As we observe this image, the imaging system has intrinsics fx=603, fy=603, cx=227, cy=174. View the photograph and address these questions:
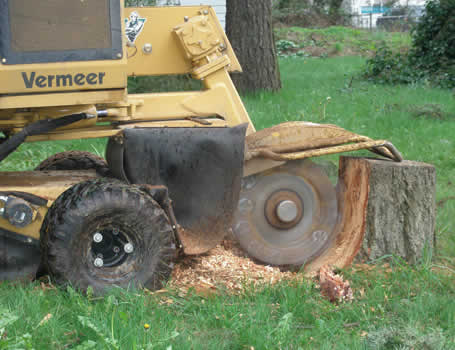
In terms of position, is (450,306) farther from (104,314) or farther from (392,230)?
(104,314)

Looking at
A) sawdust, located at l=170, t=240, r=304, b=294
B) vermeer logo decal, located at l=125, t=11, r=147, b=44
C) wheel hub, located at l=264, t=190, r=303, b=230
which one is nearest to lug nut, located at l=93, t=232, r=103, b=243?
sawdust, located at l=170, t=240, r=304, b=294

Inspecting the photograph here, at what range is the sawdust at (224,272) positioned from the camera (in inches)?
151

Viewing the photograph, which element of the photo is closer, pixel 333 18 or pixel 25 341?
pixel 25 341

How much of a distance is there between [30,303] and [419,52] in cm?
1130

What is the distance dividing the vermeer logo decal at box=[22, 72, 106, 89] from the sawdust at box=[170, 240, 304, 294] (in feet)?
4.46

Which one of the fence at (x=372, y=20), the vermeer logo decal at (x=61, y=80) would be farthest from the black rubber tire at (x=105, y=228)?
the fence at (x=372, y=20)

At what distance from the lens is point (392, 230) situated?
4.39 metres

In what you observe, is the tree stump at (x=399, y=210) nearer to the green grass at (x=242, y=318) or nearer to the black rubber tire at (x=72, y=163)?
the green grass at (x=242, y=318)

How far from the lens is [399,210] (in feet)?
14.4

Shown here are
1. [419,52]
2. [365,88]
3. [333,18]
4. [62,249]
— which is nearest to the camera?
[62,249]

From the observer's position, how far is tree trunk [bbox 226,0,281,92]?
961cm

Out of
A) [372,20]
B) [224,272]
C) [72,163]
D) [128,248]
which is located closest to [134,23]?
[72,163]

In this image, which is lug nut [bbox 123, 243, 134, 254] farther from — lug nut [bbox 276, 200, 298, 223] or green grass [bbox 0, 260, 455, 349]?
lug nut [bbox 276, 200, 298, 223]

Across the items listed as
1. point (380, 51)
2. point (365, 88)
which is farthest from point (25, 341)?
point (380, 51)
